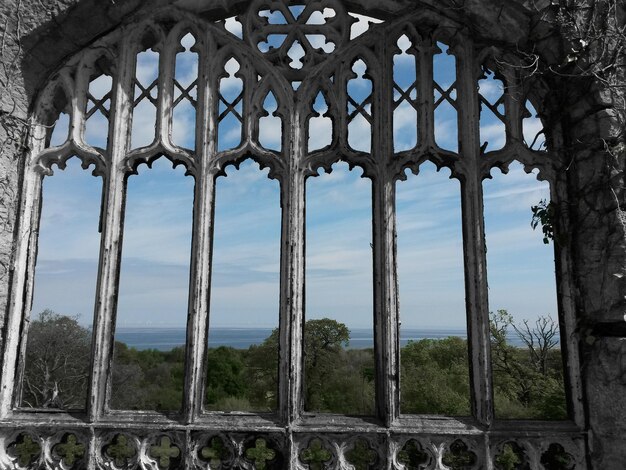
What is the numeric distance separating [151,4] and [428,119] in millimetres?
2038

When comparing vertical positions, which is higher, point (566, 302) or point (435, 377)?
point (566, 302)

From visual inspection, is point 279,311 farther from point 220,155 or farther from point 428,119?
point 428,119

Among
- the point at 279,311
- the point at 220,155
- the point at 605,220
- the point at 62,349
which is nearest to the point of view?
the point at 605,220

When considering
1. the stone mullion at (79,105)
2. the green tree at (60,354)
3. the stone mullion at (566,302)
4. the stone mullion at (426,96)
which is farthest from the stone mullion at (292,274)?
the green tree at (60,354)

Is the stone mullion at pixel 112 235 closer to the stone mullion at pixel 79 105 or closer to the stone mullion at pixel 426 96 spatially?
the stone mullion at pixel 79 105

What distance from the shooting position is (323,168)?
3150mm

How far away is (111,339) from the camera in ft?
9.74

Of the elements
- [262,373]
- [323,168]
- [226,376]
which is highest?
[323,168]

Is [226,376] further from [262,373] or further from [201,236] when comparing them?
[201,236]

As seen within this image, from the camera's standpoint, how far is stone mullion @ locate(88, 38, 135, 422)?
2889mm

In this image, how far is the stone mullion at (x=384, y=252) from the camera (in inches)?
112

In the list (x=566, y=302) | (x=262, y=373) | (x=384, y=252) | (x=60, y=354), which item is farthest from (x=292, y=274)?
(x=60, y=354)

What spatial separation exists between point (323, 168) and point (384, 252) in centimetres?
67

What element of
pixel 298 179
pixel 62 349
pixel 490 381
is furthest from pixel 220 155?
pixel 62 349
